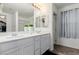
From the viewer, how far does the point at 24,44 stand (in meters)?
1.78

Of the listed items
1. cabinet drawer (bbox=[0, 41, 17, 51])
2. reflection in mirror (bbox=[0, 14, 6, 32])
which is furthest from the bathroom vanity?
reflection in mirror (bbox=[0, 14, 6, 32])

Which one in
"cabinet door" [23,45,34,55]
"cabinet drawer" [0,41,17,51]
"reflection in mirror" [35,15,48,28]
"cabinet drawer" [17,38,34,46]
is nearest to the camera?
"cabinet drawer" [0,41,17,51]

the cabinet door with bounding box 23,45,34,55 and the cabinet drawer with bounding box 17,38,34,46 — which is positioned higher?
the cabinet drawer with bounding box 17,38,34,46

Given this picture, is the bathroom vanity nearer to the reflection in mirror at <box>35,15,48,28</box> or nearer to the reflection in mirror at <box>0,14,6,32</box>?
the reflection in mirror at <box>0,14,6,32</box>

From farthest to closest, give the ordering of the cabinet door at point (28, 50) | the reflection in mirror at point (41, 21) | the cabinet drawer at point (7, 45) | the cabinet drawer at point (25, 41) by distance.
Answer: the reflection in mirror at point (41, 21) < the cabinet door at point (28, 50) < the cabinet drawer at point (25, 41) < the cabinet drawer at point (7, 45)

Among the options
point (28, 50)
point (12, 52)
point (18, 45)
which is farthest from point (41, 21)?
point (12, 52)

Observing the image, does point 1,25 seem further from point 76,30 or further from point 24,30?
point 76,30

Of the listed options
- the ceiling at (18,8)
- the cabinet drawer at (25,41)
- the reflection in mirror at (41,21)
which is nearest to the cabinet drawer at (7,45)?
the cabinet drawer at (25,41)

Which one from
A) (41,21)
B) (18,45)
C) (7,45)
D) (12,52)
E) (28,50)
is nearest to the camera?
(7,45)

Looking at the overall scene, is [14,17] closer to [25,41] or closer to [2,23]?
[2,23]

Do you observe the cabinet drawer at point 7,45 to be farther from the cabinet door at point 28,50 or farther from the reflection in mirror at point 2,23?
the reflection in mirror at point 2,23

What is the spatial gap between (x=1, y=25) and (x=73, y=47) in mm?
1740

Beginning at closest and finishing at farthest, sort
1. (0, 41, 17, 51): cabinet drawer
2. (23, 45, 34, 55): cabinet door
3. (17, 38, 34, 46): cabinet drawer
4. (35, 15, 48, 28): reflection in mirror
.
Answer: (0, 41, 17, 51): cabinet drawer
(17, 38, 34, 46): cabinet drawer
(23, 45, 34, 55): cabinet door
(35, 15, 48, 28): reflection in mirror
